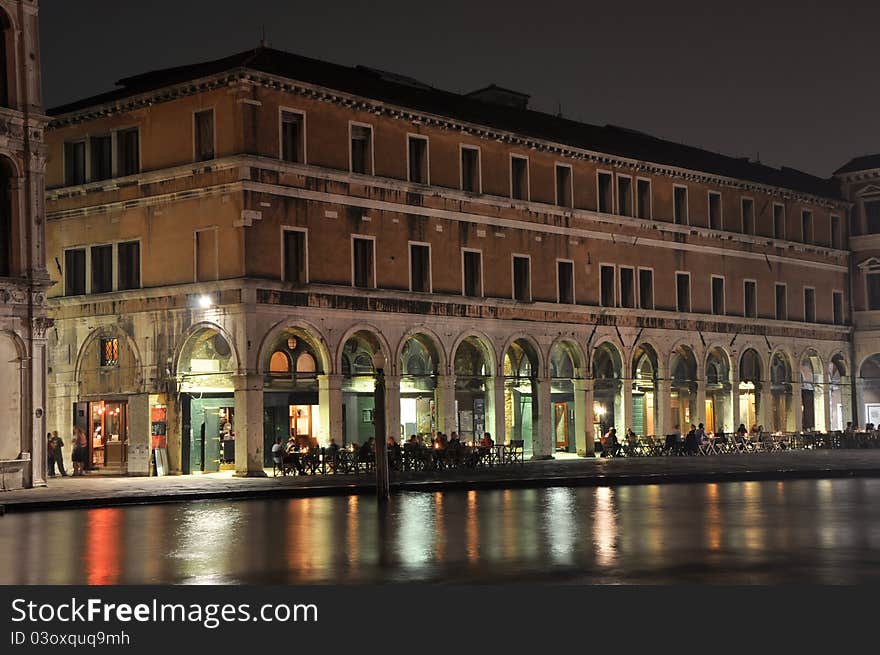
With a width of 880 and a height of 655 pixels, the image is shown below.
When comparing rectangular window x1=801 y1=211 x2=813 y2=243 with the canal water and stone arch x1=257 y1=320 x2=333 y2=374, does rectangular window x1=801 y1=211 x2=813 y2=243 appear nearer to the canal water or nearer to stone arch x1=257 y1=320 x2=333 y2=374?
stone arch x1=257 y1=320 x2=333 y2=374

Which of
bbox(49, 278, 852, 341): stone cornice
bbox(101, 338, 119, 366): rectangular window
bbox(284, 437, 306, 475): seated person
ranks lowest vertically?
bbox(284, 437, 306, 475): seated person

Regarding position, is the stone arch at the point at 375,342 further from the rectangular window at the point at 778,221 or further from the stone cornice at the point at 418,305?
the rectangular window at the point at 778,221

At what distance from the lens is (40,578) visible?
49.3ft

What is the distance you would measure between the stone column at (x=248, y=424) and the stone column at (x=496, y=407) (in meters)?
9.88

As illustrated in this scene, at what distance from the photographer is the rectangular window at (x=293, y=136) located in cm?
3919

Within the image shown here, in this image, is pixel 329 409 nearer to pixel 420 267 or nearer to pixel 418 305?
pixel 418 305

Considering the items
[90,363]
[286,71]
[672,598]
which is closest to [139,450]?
[90,363]

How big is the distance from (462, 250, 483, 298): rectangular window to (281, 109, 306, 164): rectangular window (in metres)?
7.68

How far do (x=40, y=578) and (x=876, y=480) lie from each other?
2474 centimetres

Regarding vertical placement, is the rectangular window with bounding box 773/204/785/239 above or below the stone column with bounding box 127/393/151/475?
above

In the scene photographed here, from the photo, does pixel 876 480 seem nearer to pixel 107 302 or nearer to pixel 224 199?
pixel 224 199

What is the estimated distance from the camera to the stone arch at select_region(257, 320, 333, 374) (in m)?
37.9

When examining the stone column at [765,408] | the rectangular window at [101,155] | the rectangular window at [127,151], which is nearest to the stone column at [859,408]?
the stone column at [765,408]

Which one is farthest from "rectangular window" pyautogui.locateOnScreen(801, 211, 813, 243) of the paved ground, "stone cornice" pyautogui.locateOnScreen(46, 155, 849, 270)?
the paved ground
